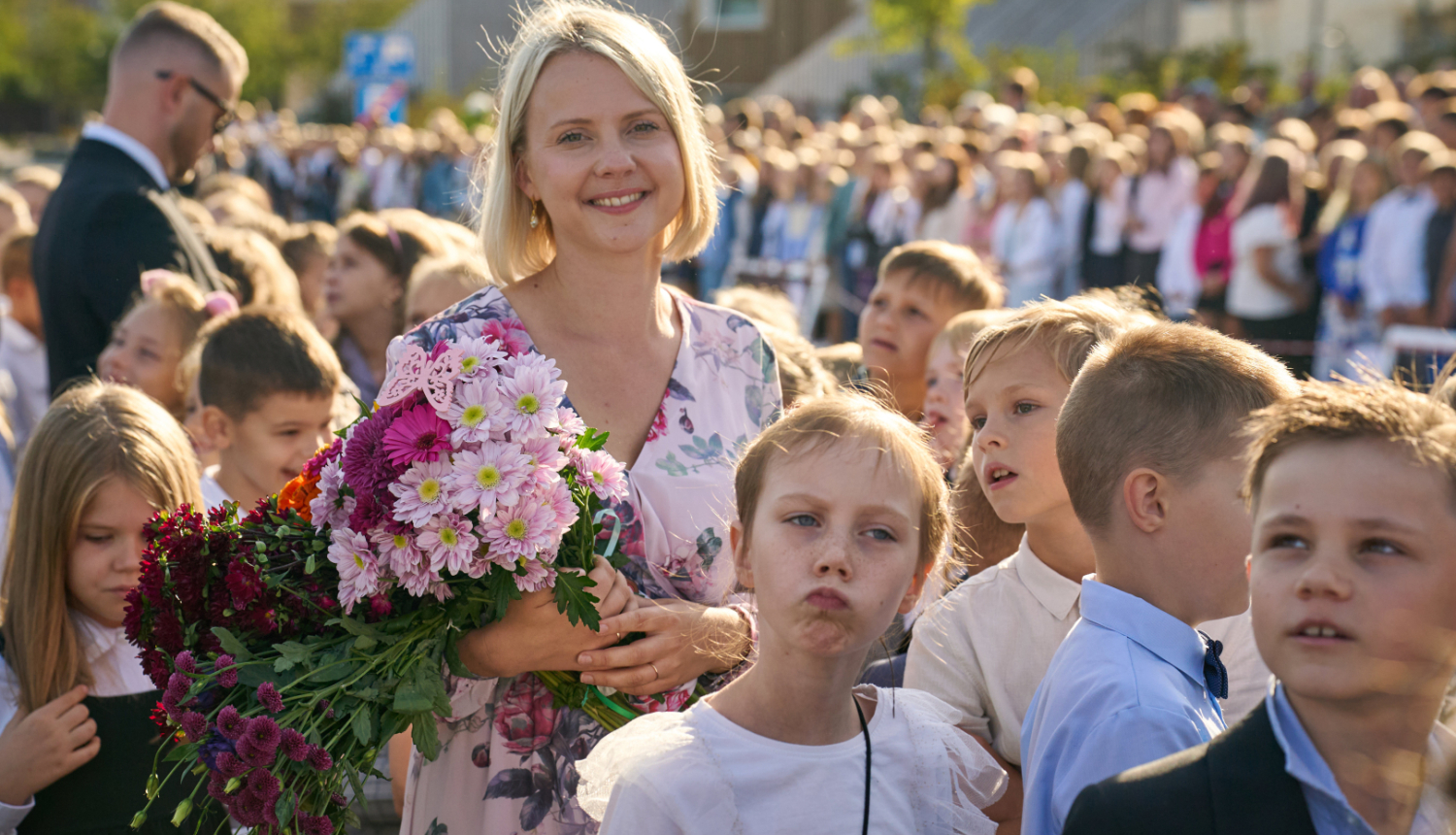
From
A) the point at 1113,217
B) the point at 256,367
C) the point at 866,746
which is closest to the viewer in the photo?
the point at 866,746

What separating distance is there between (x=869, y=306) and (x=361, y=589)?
2698 mm

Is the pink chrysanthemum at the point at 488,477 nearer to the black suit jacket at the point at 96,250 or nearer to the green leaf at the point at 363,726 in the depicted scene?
the green leaf at the point at 363,726

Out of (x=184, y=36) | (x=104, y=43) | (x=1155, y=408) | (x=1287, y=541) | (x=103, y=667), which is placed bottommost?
(x=103, y=667)

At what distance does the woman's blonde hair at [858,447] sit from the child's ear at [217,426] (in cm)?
220

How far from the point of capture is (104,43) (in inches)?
1885

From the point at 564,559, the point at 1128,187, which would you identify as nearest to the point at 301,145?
the point at 1128,187

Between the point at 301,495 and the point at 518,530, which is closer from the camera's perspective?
the point at 518,530

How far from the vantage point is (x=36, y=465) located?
3.10 m

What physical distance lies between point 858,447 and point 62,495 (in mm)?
2045

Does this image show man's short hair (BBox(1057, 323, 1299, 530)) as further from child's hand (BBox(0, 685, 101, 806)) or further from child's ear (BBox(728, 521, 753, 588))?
child's hand (BBox(0, 685, 101, 806))

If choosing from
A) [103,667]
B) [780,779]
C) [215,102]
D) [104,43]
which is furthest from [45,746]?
[104,43]

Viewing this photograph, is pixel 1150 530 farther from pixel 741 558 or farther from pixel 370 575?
pixel 370 575

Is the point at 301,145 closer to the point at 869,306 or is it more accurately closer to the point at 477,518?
the point at 869,306

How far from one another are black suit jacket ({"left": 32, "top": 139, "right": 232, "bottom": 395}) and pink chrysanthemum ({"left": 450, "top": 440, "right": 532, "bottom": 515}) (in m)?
3.27
